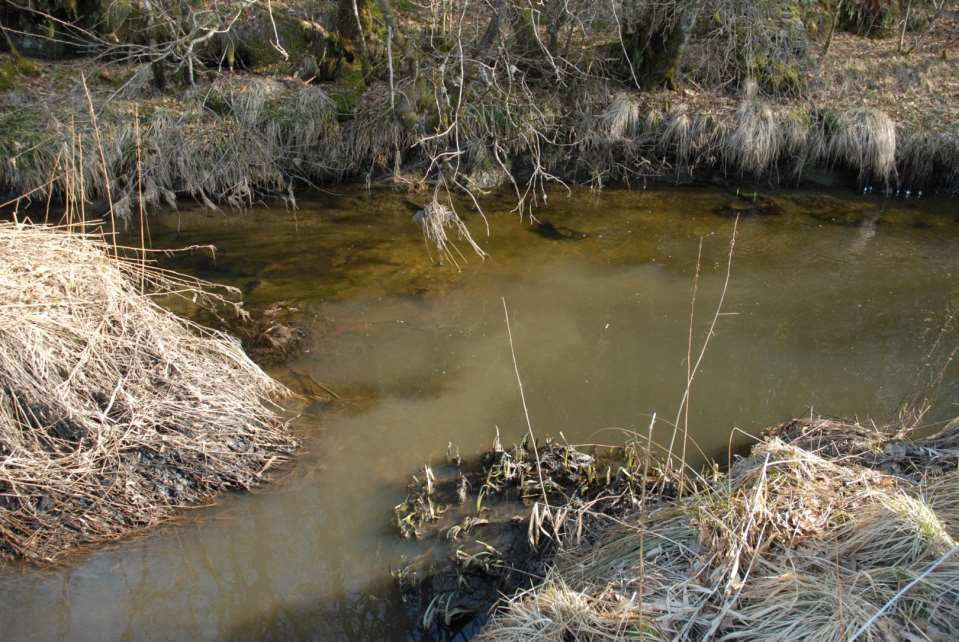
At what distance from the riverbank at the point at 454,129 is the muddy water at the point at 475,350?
0.46 meters

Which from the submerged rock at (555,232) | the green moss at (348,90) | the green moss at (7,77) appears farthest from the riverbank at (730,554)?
the green moss at (7,77)

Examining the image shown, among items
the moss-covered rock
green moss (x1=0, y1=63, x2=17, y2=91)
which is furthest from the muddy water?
the moss-covered rock

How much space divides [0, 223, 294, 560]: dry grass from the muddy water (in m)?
0.19

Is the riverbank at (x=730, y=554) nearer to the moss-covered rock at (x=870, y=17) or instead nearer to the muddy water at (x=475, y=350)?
the muddy water at (x=475, y=350)

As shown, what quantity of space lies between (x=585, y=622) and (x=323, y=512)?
5.80ft

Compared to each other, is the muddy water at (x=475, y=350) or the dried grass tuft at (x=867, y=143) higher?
the dried grass tuft at (x=867, y=143)

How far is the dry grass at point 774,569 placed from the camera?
2461 millimetres

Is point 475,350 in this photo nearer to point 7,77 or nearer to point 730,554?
point 730,554

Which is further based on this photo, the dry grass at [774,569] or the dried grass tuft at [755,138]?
the dried grass tuft at [755,138]

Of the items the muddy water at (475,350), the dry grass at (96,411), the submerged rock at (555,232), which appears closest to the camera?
the muddy water at (475,350)

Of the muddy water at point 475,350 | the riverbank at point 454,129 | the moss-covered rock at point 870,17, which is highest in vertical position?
the moss-covered rock at point 870,17

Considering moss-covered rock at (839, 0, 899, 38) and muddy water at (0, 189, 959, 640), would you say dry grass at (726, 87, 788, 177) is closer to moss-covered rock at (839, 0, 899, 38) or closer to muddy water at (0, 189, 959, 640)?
muddy water at (0, 189, 959, 640)

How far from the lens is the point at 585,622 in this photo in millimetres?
2605

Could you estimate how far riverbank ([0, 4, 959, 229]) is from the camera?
24.9ft
